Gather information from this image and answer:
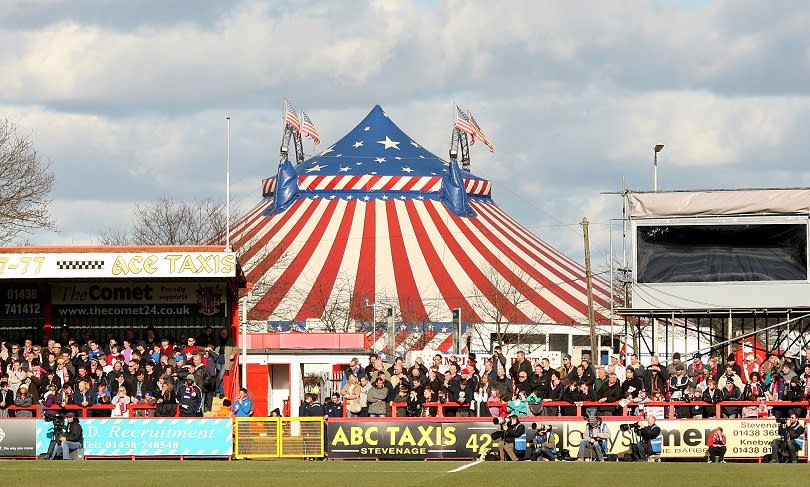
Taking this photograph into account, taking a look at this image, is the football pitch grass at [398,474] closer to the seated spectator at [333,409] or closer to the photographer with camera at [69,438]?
the photographer with camera at [69,438]

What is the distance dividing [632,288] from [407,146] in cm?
3088

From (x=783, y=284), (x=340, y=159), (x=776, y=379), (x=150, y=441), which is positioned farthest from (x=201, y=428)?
(x=340, y=159)

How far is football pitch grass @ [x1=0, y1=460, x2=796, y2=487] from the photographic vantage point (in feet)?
62.5

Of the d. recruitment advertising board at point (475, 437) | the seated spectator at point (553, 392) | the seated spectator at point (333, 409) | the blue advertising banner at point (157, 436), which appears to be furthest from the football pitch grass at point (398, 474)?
the seated spectator at point (553, 392)

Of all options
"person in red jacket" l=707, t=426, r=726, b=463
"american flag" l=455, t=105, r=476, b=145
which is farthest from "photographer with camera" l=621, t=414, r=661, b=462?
"american flag" l=455, t=105, r=476, b=145

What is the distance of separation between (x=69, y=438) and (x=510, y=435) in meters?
8.06

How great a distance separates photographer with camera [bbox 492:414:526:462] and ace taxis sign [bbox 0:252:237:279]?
780cm

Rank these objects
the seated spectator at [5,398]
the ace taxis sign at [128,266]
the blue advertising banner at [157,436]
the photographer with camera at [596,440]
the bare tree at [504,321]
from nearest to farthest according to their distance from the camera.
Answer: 1. the photographer with camera at [596,440]
2. the blue advertising banner at [157,436]
3. the seated spectator at [5,398]
4. the ace taxis sign at [128,266]
5. the bare tree at [504,321]

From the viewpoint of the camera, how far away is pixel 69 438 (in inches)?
1037

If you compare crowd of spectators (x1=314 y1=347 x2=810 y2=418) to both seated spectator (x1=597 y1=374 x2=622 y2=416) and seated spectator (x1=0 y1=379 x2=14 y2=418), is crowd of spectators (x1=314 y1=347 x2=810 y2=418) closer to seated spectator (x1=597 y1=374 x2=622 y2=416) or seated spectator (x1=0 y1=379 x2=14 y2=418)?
seated spectator (x1=597 y1=374 x2=622 y2=416)

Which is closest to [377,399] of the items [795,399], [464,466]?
[464,466]

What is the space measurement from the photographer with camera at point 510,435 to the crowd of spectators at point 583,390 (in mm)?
844

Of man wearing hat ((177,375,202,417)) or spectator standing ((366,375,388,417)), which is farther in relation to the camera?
man wearing hat ((177,375,202,417))

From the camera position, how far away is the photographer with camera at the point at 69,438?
86.0ft
